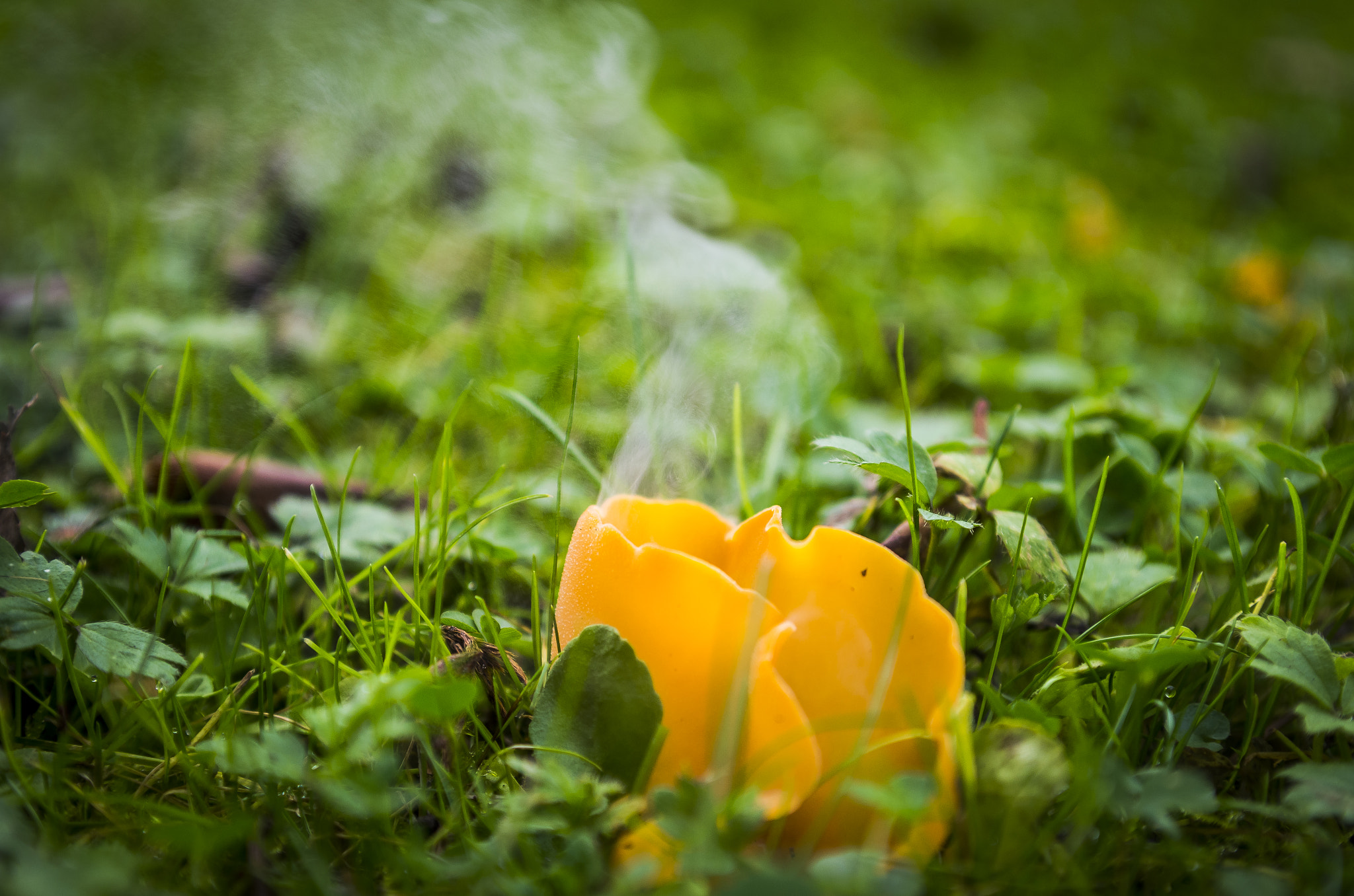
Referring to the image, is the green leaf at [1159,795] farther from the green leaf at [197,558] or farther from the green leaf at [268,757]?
the green leaf at [197,558]

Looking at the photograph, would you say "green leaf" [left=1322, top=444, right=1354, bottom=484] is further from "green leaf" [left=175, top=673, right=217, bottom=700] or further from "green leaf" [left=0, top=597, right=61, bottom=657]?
"green leaf" [left=0, top=597, right=61, bottom=657]

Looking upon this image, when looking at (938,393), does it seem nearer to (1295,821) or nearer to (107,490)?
(1295,821)

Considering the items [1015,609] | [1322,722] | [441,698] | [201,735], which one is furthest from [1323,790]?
[201,735]

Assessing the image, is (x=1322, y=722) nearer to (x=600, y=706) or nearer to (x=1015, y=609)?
(x=1015, y=609)

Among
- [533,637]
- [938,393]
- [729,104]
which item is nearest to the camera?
[533,637]

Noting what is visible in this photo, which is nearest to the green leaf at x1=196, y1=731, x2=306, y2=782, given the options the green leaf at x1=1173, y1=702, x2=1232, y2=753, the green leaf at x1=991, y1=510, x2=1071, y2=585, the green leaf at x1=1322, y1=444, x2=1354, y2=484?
the green leaf at x1=991, y1=510, x2=1071, y2=585

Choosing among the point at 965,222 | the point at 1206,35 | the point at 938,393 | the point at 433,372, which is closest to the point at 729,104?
the point at 965,222

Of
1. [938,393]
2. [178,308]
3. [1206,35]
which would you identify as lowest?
[938,393]
